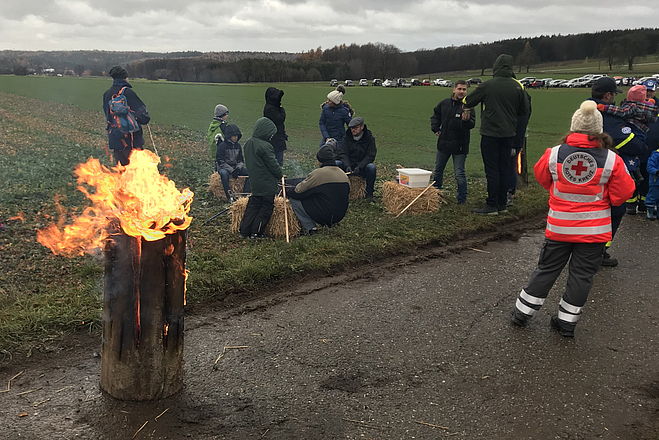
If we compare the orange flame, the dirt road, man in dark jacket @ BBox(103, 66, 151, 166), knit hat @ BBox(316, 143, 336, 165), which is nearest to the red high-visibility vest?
the dirt road

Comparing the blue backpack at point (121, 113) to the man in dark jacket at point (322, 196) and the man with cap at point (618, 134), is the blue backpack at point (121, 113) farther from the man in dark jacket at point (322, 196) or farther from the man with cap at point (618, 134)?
the man with cap at point (618, 134)

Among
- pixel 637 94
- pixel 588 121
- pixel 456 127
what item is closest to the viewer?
pixel 588 121

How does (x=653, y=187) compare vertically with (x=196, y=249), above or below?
above

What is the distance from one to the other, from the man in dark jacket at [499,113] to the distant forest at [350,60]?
10191 millimetres

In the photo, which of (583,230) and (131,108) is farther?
(131,108)

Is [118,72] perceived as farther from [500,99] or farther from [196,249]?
[500,99]

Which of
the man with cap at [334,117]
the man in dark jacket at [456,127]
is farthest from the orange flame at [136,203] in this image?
the man with cap at [334,117]

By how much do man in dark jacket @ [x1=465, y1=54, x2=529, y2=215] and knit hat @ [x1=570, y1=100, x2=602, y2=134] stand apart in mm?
3654

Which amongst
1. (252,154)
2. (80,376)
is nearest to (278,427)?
(80,376)

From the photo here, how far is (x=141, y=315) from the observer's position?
3742mm

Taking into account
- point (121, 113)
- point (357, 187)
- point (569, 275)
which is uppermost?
point (121, 113)

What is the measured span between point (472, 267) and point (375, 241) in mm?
1372

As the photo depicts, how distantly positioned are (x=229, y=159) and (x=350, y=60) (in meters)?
56.1

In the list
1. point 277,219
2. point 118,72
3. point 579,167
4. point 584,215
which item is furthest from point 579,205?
point 118,72
